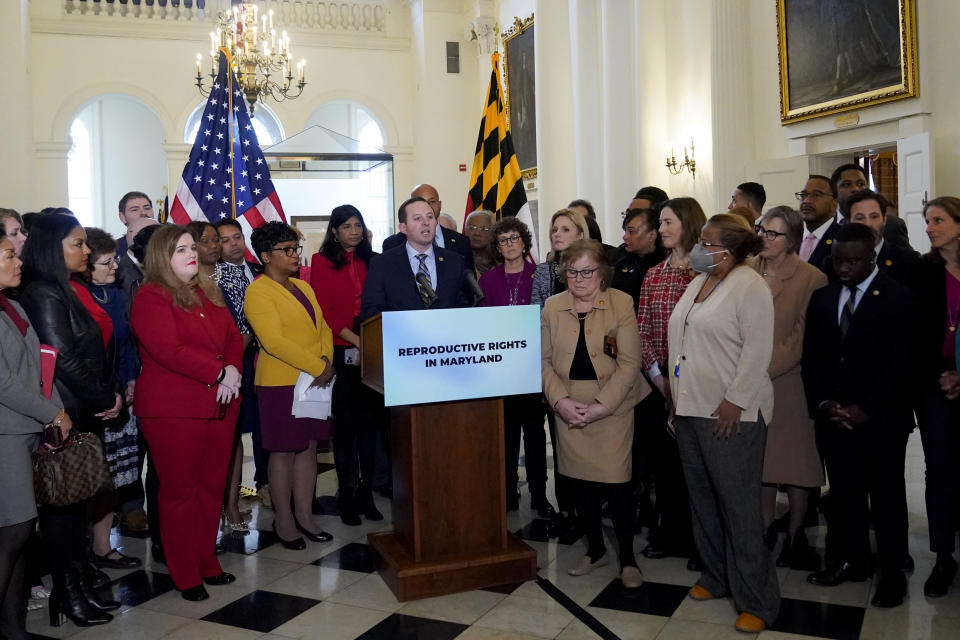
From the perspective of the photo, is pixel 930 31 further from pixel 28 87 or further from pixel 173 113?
pixel 28 87

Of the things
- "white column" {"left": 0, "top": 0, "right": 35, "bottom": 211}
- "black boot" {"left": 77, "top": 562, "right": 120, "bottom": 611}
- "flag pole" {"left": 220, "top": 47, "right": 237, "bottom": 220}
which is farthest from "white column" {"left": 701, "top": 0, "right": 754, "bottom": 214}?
"white column" {"left": 0, "top": 0, "right": 35, "bottom": 211}

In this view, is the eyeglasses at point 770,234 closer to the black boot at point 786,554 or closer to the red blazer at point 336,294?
the black boot at point 786,554

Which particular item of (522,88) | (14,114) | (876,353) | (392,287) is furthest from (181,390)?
(14,114)

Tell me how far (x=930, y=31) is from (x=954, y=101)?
0.65 m

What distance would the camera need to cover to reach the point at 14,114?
43.6ft

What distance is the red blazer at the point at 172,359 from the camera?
340 centimetres

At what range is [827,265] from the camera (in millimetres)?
4020

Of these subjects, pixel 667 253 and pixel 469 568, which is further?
pixel 667 253

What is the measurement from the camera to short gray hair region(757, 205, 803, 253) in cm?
356

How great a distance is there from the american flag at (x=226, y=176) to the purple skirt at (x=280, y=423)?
2.13m

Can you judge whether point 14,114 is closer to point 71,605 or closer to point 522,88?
point 522,88

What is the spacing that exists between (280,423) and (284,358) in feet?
1.10

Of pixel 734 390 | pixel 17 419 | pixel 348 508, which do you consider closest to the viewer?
pixel 17 419

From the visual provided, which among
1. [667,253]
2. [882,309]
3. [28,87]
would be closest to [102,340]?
[667,253]
